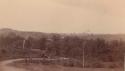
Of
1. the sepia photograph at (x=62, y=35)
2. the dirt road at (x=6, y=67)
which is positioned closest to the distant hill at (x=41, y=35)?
the sepia photograph at (x=62, y=35)

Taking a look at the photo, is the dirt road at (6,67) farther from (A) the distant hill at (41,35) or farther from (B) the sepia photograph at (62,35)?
(A) the distant hill at (41,35)

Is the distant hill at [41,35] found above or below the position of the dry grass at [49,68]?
above

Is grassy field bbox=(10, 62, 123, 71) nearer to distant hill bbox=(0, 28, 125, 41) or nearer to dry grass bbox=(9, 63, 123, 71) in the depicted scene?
dry grass bbox=(9, 63, 123, 71)

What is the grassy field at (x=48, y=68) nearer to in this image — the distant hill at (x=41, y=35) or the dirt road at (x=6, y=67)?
the dirt road at (x=6, y=67)

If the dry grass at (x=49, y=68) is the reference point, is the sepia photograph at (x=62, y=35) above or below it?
above

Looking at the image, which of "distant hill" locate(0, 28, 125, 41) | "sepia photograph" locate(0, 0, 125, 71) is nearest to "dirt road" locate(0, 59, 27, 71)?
"sepia photograph" locate(0, 0, 125, 71)

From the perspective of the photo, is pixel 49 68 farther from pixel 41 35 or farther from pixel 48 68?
pixel 41 35

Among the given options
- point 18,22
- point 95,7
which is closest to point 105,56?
point 95,7

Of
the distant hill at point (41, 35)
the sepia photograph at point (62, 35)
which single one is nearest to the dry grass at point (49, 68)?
the sepia photograph at point (62, 35)
